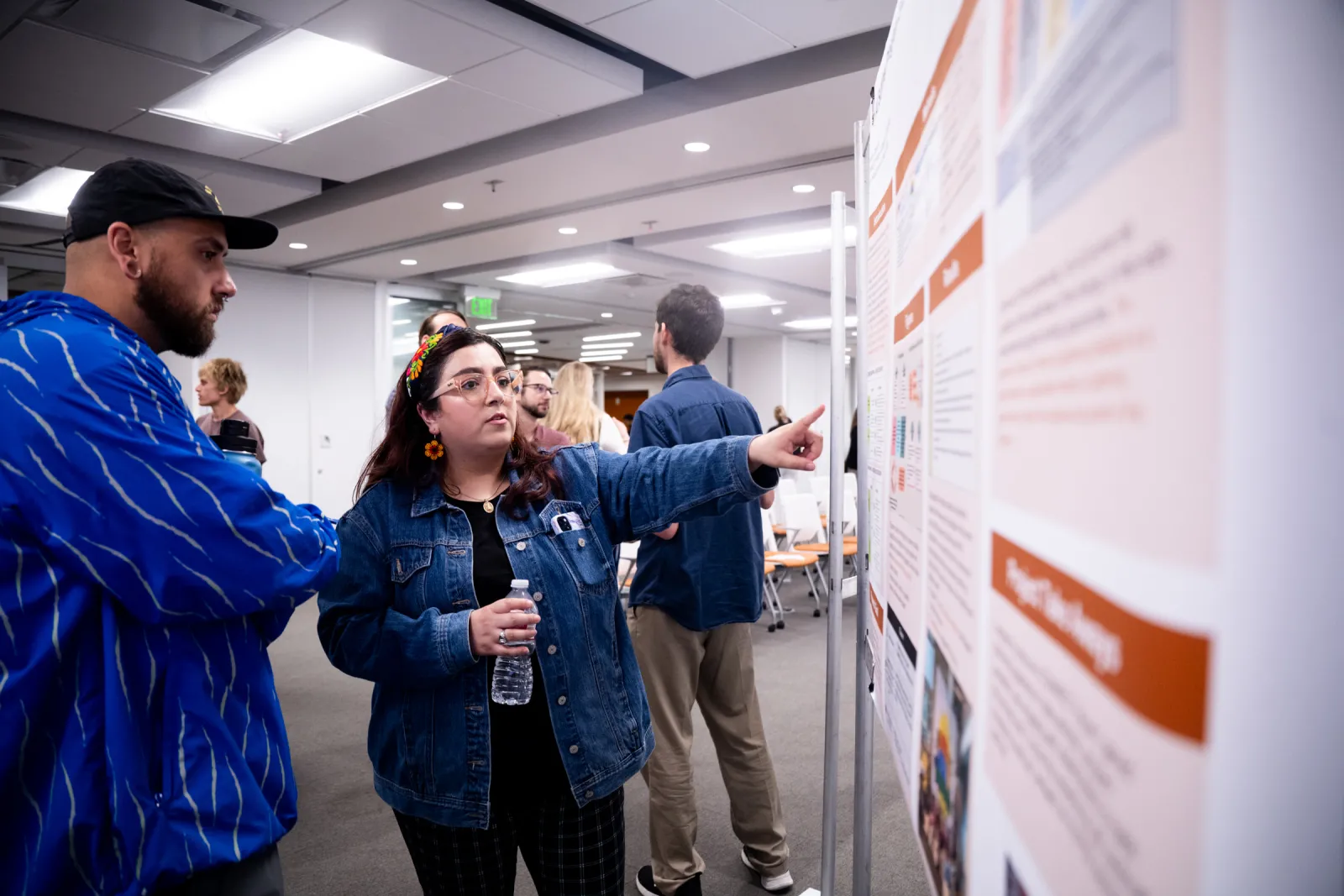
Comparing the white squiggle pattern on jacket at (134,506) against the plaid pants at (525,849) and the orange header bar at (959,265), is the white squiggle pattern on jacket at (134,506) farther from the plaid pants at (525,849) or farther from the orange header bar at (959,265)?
the orange header bar at (959,265)

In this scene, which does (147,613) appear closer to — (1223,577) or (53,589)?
(53,589)

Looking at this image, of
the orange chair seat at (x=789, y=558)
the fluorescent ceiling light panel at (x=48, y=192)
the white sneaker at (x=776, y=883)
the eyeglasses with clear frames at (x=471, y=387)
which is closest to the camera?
the eyeglasses with clear frames at (x=471, y=387)

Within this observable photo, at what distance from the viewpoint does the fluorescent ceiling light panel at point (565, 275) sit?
8.24m

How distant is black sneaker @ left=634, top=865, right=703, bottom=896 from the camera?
2.41 m

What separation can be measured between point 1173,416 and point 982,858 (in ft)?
1.34

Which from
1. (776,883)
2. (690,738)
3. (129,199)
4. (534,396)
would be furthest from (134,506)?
(534,396)

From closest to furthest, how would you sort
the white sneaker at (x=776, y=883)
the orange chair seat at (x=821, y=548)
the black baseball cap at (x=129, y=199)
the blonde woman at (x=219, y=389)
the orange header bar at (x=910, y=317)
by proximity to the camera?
the orange header bar at (x=910, y=317), the black baseball cap at (x=129, y=199), the white sneaker at (x=776, y=883), the blonde woman at (x=219, y=389), the orange chair seat at (x=821, y=548)

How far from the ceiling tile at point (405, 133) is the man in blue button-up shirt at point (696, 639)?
235cm

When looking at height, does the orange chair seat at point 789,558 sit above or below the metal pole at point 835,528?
below

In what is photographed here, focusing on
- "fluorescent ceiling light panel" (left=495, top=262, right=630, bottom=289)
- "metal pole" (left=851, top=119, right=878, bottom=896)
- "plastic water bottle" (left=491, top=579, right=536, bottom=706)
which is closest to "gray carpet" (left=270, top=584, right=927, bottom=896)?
"metal pole" (left=851, top=119, right=878, bottom=896)

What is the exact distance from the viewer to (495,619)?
1.37 m

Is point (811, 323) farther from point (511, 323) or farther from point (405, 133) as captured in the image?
point (405, 133)

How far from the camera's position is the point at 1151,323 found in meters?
0.34

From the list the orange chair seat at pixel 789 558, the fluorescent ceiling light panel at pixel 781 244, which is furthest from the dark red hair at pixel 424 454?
the fluorescent ceiling light panel at pixel 781 244
